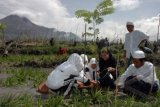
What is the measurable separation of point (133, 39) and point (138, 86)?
6.80 ft

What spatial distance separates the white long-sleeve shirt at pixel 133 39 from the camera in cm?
1063

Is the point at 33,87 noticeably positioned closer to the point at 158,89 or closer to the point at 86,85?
the point at 86,85

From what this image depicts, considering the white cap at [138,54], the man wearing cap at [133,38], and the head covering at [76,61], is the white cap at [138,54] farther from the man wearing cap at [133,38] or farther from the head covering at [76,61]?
the man wearing cap at [133,38]

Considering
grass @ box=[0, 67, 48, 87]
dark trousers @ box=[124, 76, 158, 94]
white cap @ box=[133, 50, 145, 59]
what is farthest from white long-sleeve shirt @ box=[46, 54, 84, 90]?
grass @ box=[0, 67, 48, 87]

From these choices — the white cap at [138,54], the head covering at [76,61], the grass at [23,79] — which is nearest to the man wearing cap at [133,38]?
the white cap at [138,54]

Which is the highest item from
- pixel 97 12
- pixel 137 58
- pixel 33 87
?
pixel 97 12

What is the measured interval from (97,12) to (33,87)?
299cm

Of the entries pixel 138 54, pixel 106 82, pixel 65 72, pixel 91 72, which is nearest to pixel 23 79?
pixel 91 72

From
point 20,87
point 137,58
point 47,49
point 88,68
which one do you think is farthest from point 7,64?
point 137,58

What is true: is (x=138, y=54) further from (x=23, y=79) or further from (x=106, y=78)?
(x=23, y=79)

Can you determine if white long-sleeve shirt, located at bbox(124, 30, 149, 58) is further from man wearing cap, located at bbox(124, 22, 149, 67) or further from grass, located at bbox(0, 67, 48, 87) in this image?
grass, located at bbox(0, 67, 48, 87)

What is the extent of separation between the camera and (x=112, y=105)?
775 cm

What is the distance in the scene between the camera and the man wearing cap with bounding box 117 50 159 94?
8.87 m

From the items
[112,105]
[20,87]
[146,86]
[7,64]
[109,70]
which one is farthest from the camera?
[7,64]
